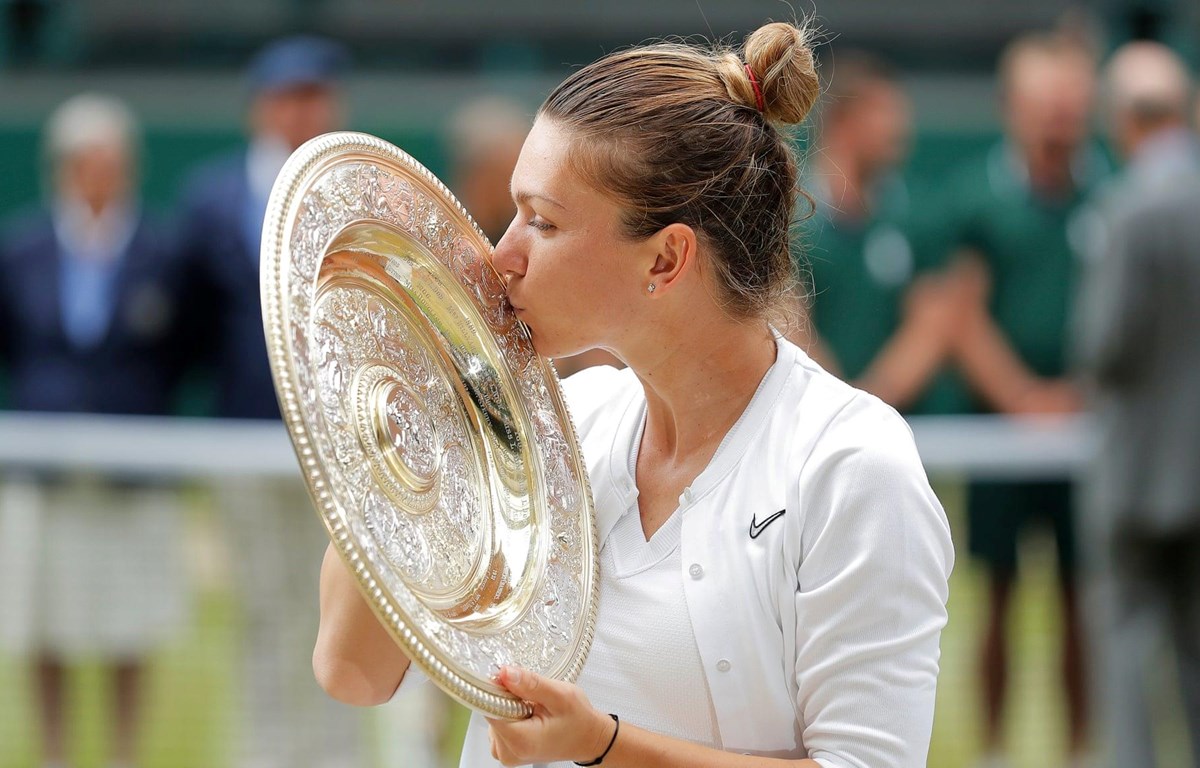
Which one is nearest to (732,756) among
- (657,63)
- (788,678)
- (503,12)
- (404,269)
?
(788,678)

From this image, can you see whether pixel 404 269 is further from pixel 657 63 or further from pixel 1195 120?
pixel 1195 120

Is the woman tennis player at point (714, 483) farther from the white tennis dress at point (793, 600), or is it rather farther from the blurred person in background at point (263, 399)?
the blurred person in background at point (263, 399)

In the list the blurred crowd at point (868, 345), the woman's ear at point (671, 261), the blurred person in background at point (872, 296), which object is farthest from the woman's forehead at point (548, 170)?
the blurred person in background at point (872, 296)

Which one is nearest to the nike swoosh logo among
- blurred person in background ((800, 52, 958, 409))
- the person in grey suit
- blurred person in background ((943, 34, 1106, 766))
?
the person in grey suit

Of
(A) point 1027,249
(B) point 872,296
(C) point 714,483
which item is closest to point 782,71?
(C) point 714,483

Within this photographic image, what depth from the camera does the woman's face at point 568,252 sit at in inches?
65.3

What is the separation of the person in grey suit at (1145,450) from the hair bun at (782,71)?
101 inches

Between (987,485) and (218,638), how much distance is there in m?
2.02

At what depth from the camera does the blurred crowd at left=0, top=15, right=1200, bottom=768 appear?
3965 millimetres

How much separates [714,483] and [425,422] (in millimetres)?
314

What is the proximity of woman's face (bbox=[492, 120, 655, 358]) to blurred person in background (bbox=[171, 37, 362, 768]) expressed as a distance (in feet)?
5.52

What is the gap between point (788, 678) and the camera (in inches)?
64.8

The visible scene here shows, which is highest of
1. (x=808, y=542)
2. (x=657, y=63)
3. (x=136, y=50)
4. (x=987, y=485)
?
(x=657, y=63)

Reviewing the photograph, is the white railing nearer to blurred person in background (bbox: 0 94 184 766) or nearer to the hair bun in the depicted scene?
blurred person in background (bbox: 0 94 184 766)
